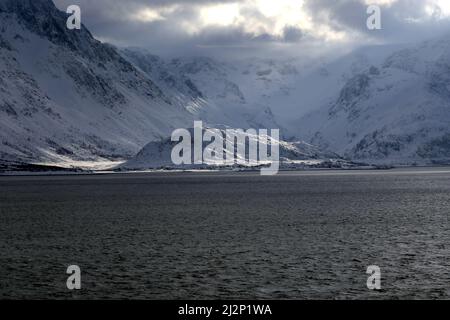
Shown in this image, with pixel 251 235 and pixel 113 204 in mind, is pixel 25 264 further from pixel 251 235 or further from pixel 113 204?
pixel 113 204

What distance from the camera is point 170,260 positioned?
198 feet

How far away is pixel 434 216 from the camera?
10338cm

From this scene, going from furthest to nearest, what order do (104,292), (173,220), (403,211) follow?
(403,211)
(173,220)
(104,292)

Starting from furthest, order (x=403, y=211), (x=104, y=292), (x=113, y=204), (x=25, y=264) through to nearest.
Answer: (x=113, y=204), (x=403, y=211), (x=25, y=264), (x=104, y=292)

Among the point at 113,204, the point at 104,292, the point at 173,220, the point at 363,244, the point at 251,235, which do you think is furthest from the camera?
the point at 113,204

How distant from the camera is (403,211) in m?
115

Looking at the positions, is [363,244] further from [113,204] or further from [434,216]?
[113,204]
